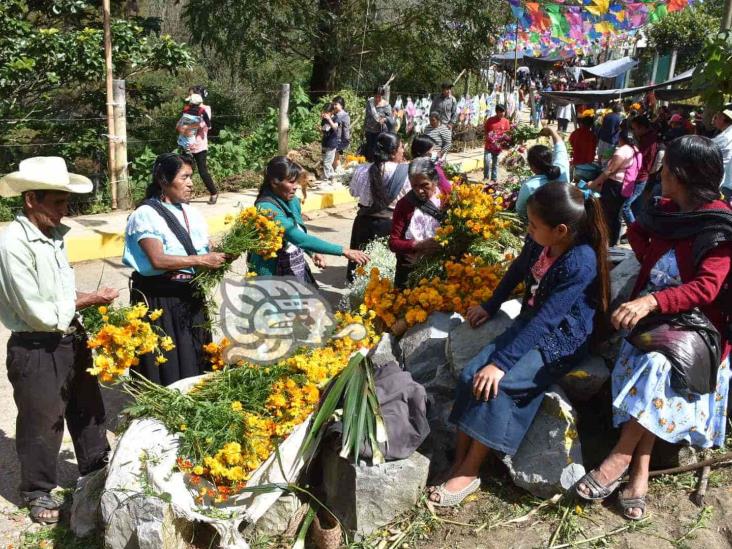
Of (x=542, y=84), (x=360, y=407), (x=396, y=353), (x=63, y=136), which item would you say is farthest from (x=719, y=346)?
(x=542, y=84)

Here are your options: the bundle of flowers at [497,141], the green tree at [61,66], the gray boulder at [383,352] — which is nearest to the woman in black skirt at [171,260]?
the gray boulder at [383,352]

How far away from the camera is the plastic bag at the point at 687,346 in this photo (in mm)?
2912

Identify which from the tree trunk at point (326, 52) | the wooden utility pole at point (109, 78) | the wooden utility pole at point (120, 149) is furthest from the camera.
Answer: the tree trunk at point (326, 52)

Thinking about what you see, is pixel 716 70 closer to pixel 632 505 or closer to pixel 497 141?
pixel 632 505

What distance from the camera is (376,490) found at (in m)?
3.14

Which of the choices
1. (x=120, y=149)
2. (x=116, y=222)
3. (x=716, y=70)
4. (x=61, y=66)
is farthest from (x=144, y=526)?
(x=61, y=66)

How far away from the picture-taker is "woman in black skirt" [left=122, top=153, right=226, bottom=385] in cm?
376

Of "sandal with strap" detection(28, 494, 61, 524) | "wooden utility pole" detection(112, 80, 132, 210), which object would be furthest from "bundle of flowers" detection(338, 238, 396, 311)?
"wooden utility pole" detection(112, 80, 132, 210)

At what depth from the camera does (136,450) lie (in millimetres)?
3143

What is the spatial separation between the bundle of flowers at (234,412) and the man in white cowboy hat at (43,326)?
0.40m

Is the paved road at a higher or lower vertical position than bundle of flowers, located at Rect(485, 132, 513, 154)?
lower

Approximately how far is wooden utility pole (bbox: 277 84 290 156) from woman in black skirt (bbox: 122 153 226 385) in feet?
26.6

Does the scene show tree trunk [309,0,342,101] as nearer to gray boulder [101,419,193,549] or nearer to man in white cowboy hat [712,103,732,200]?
man in white cowboy hat [712,103,732,200]
